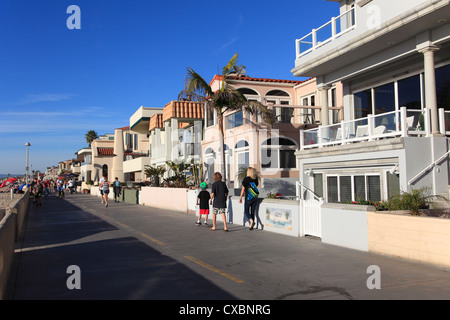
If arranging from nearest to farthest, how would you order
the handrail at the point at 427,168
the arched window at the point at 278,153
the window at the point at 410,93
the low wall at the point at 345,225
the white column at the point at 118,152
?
the low wall at the point at 345,225 < the handrail at the point at 427,168 < the window at the point at 410,93 < the arched window at the point at 278,153 < the white column at the point at 118,152

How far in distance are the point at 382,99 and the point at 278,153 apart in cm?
529

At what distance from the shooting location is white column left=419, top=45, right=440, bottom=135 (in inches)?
450

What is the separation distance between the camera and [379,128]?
12.1 metres

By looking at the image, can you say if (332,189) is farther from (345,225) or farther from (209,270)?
(209,270)

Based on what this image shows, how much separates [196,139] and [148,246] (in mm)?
17946

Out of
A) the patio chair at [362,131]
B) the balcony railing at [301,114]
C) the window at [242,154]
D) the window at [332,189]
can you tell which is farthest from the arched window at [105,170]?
the patio chair at [362,131]

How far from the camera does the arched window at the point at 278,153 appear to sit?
18.8 meters

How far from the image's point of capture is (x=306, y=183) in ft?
52.0

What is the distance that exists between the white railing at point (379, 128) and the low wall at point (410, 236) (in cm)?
399

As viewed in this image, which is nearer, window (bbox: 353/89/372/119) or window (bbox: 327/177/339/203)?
window (bbox: 327/177/339/203)

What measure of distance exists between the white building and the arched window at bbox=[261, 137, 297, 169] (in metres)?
2.71

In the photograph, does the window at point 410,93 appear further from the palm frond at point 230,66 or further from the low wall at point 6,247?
the low wall at point 6,247

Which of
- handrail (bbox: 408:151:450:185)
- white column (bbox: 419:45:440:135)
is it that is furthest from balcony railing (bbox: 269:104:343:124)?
handrail (bbox: 408:151:450:185)

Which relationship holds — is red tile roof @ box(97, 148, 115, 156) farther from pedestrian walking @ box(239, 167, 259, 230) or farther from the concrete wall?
pedestrian walking @ box(239, 167, 259, 230)
